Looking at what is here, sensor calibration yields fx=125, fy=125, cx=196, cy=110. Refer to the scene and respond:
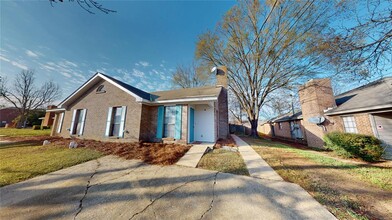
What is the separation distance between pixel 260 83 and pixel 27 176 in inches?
610

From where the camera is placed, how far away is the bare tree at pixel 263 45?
9.30 meters

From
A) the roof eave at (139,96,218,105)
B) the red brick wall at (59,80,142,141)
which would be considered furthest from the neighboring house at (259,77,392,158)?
the red brick wall at (59,80,142,141)

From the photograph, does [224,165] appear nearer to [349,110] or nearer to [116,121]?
[116,121]

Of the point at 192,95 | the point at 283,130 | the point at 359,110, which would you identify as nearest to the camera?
the point at 359,110

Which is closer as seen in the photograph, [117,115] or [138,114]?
[138,114]

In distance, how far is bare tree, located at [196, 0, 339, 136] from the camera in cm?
930

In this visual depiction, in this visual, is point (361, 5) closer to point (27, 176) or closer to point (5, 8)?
point (5, 8)

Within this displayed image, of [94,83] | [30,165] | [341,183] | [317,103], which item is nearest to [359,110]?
[317,103]

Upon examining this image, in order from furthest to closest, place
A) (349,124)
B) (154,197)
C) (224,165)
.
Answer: (349,124) → (224,165) → (154,197)

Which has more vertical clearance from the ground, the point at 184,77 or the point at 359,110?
the point at 184,77

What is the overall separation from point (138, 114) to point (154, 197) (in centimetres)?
615

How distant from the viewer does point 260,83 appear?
12945mm

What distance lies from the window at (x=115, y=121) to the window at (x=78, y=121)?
284cm

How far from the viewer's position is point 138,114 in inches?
312
